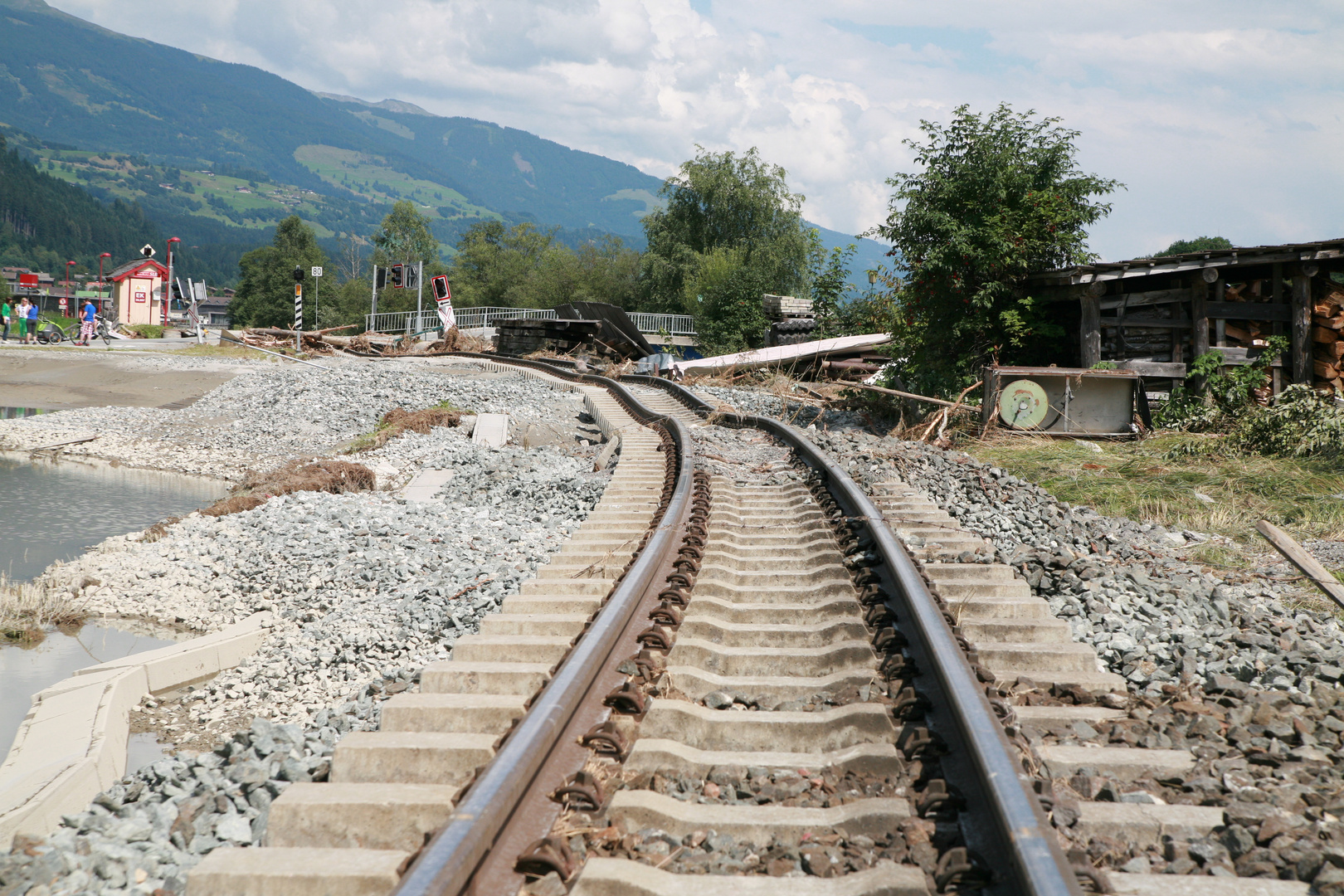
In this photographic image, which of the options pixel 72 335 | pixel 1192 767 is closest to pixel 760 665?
pixel 1192 767

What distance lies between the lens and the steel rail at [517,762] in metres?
2.03

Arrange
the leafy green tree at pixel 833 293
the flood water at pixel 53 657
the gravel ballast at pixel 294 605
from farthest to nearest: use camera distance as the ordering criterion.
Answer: the leafy green tree at pixel 833 293, the flood water at pixel 53 657, the gravel ballast at pixel 294 605

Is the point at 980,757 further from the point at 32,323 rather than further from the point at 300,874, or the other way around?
the point at 32,323

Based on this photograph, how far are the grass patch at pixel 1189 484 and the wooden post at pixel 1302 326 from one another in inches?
127

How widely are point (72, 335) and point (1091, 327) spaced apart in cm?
3653

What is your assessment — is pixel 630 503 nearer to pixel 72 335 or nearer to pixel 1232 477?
pixel 1232 477

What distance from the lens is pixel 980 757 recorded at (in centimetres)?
253

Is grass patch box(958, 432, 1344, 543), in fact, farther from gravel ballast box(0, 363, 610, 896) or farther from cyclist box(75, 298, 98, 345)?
cyclist box(75, 298, 98, 345)

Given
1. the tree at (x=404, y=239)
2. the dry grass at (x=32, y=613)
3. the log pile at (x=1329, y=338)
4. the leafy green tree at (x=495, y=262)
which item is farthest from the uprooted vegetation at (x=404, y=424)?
the tree at (x=404, y=239)

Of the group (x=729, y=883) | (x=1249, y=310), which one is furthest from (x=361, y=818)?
(x=1249, y=310)

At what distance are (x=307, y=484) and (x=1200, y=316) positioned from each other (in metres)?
12.7

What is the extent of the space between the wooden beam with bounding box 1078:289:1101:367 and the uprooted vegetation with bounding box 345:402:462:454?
9.81m

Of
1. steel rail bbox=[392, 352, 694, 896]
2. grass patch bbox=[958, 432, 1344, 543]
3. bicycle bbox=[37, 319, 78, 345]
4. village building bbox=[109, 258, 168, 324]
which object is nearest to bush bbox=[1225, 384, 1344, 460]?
grass patch bbox=[958, 432, 1344, 543]

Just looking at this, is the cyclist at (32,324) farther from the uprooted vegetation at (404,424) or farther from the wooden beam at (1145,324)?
the wooden beam at (1145,324)
